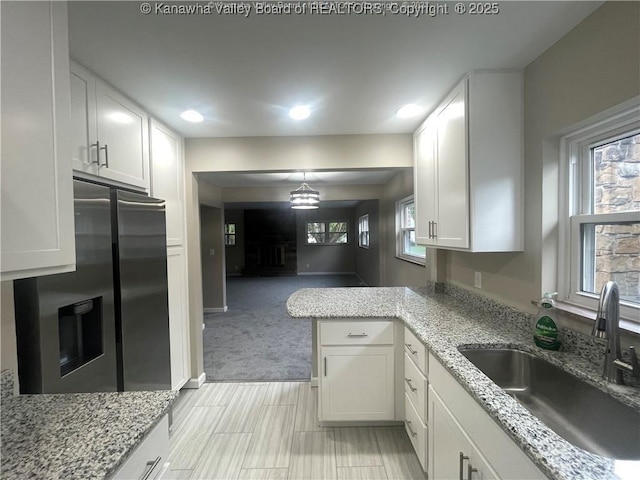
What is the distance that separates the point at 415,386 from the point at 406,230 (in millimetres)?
2675

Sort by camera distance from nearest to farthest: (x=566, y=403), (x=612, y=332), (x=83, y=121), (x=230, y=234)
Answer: (x=612, y=332), (x=566, y=403), (x=83, y=121), (x=230, y=234)

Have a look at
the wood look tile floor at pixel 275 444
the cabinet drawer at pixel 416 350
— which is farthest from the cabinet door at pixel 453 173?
the wood look tile floor at pixel 275 444

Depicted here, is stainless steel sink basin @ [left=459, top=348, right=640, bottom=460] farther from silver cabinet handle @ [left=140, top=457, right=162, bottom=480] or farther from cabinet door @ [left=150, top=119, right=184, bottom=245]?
cabinet door @ [left=150, top=119, right=184, bottom=245]

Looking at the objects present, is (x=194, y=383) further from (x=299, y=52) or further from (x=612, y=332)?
(x=612, y=332)

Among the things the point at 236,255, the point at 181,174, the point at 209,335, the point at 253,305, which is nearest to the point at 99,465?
the point at 181,174

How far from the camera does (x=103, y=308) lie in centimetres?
137

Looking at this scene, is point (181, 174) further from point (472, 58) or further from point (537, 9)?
point (537, 9)

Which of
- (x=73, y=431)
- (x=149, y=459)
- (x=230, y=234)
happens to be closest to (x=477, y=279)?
(x=149, y=459)

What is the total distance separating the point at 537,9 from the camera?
3.63 ft

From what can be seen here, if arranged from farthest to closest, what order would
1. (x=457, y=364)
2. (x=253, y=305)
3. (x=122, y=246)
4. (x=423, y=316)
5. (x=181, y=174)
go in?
(x=253, y=305), (x=181, y=174), (x=423, y=316), (x=122, y=246), (x=457, y=364)

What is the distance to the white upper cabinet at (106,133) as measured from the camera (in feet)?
4.66

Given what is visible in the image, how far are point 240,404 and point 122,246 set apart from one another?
5.32 feet

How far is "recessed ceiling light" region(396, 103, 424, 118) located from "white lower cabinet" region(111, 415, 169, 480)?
2.17 m

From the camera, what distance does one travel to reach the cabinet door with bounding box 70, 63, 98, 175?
54.7 inches
